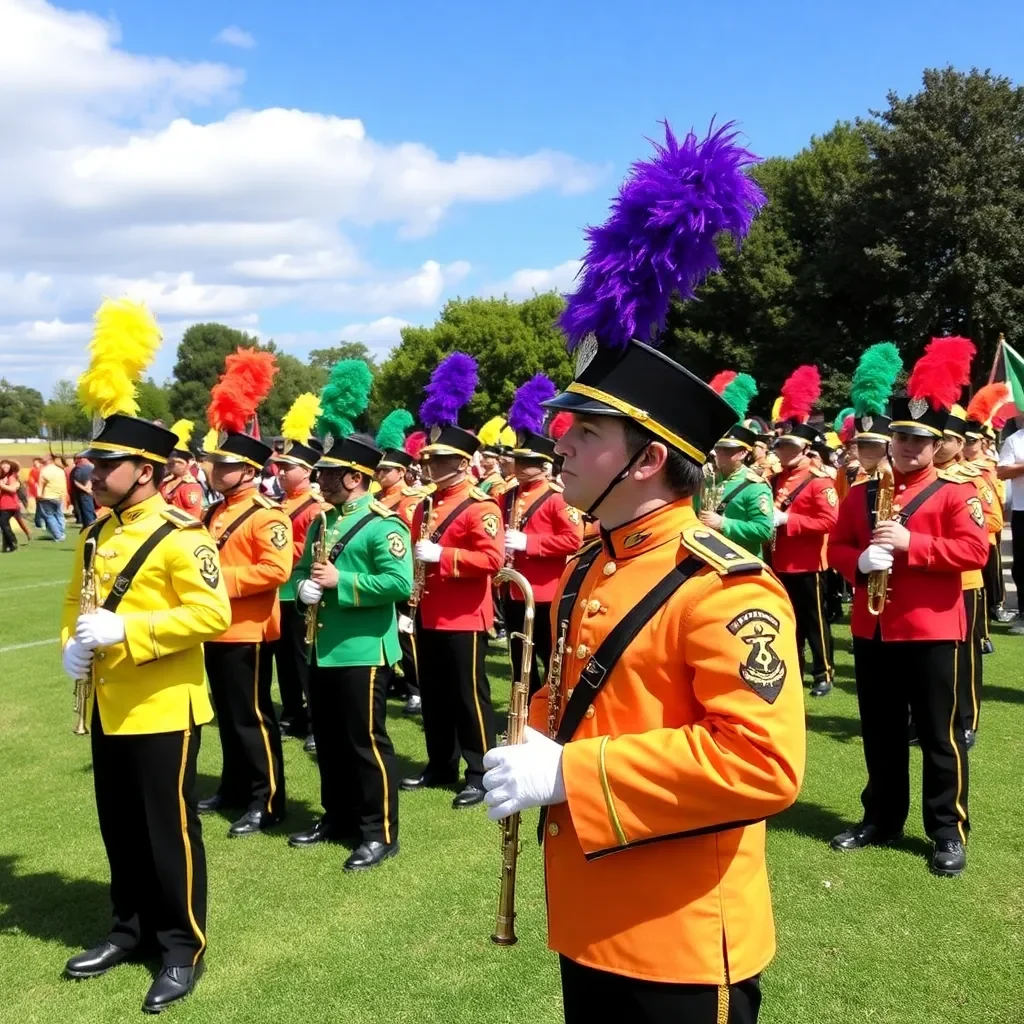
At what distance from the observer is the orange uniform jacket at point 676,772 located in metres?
2.12

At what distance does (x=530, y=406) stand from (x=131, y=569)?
496 cm

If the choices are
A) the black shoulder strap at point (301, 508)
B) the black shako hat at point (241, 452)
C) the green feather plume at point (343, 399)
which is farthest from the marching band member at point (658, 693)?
the black shoulder strap at point (301, 508)

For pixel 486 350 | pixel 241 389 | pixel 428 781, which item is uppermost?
pixel 486 350

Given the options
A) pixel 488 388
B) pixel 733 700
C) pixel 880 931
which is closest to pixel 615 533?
pixel 733 700

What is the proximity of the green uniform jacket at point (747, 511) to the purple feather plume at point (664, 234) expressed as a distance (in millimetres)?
5594

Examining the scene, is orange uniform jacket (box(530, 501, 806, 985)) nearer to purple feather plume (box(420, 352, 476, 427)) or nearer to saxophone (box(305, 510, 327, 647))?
saxophone (box(305, 510, 327, 647))

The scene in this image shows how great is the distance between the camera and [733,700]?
2.13m

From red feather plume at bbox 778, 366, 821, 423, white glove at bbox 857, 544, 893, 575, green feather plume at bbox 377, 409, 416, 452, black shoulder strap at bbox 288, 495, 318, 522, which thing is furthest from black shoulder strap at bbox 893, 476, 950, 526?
green feather plume at bbox 377, 409, 416, 452

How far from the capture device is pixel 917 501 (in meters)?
5.68

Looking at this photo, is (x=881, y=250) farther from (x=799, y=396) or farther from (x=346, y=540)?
(x=346, y=540)

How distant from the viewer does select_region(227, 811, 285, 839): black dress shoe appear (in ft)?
20.7

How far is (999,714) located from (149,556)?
7.43m

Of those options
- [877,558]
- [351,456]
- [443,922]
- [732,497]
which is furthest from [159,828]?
[732,497]

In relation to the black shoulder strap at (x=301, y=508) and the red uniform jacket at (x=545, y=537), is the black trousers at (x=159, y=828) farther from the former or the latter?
the black shoulder strap at (x=301, y=508)
